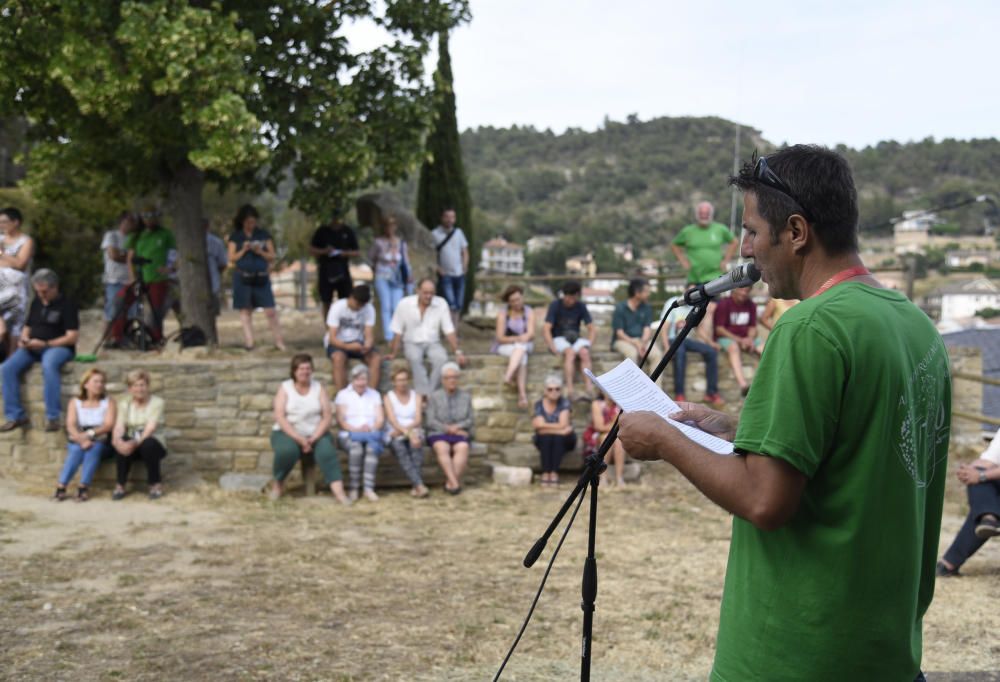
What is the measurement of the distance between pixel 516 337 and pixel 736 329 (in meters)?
2.33

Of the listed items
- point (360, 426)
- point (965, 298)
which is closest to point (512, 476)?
point (360, 426)

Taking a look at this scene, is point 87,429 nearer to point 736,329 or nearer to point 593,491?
point 736,329

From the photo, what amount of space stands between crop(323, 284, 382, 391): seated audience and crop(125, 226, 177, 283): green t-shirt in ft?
8.10

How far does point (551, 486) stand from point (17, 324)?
209 inches

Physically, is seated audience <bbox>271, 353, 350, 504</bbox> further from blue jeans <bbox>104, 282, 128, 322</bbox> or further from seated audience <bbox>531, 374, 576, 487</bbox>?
blue jeans <bbox>104, 282, 128, 322</bbox>

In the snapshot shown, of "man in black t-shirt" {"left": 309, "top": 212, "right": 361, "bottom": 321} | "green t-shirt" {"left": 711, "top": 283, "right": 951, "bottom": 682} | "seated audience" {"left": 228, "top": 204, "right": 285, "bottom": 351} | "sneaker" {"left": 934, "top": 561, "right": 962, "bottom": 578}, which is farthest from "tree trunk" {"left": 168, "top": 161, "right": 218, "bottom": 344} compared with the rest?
"green t-shirt" {"left": 711, "top": 283, "right": 951, "bottom": 682}

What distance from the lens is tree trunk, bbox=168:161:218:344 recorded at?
12219 mm

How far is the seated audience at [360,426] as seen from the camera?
9.69 metres

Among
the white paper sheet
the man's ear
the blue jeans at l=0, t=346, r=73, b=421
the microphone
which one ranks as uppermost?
the man's ear

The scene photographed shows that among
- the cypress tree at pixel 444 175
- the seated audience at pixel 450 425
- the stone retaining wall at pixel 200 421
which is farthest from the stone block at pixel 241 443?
the cypress tree at pixel 444 175

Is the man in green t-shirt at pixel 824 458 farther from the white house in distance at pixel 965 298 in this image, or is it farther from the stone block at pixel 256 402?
the white house in distance at pixel 965 298

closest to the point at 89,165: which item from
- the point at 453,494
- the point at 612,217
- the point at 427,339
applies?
the point at 427,339

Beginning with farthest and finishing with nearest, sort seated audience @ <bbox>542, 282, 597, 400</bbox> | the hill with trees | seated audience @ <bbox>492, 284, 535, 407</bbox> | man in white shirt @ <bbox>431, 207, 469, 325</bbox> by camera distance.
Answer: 1. the hill with trees
2. man in white shirt @ <bbox>431, 207, 469, 325</bbox>
3. seated audience @ <bbox>542, 282, 597, 400</bbox>
4. seated audience @ <bbox>492, 284, 535, 407</bbox>

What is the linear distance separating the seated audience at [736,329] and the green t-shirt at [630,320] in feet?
2.49
